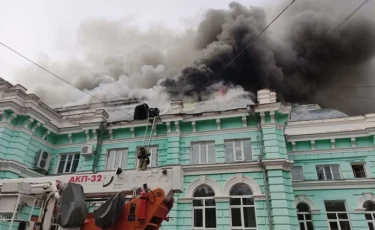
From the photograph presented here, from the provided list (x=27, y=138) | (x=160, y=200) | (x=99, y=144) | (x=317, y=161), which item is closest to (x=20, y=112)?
(x=27, y=138)

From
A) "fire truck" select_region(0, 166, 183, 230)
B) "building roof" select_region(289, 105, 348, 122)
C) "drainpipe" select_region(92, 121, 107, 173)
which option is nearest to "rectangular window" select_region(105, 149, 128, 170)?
"drainpipe" select_region(92, 121, 107, 173)

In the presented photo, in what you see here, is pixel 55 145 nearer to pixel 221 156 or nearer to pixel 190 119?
pixel 190 119

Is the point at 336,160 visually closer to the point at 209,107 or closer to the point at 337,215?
the point at 337,215

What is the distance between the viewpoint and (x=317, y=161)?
1742cm

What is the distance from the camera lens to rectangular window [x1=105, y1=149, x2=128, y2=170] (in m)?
16.2

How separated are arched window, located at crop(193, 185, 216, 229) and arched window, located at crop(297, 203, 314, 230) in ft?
21.2

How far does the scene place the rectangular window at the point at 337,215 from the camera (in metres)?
15.8

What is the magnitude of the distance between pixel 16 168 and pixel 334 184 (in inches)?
725

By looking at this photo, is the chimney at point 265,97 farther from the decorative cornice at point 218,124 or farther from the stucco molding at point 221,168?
the stucco molding at point 221,168

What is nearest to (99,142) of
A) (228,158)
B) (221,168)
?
(221,168)

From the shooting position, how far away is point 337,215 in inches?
629

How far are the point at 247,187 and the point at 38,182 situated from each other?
975 cm

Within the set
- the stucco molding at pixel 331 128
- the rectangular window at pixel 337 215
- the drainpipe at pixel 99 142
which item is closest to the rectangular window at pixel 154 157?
the drainpipe at pixel 99 142

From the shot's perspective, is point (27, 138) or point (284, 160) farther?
point (27, 138)
